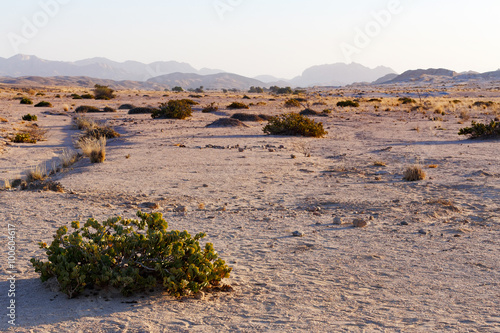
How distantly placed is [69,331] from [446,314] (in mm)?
3229

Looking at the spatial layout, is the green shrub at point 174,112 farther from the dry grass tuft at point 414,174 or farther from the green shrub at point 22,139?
the dry grass tuft at point 414,174

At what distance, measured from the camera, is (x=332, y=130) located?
22.6 meters

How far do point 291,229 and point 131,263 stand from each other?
10.1ft

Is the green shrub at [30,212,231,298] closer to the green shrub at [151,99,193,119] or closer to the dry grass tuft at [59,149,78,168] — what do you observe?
the dry grass tuft at [59,149,78,168]

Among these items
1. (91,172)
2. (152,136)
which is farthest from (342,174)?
(152,136)

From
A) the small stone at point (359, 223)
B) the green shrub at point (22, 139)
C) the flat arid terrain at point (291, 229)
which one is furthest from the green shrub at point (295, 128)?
the small stone at point (359, 223)

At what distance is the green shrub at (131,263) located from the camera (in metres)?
4.34

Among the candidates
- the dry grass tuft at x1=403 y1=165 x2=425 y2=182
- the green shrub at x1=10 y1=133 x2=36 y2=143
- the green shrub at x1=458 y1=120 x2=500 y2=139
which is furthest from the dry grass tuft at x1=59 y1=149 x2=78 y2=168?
the green shrub at x1=458 y1=120 x2=500 y2=139

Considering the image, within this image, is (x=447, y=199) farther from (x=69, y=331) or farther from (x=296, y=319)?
(x=69, y=331)

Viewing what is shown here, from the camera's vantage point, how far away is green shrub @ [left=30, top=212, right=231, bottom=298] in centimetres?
434

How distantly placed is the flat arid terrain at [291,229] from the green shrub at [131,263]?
152mm

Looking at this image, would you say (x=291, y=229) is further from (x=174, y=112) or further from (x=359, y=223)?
(x=174, y=112)

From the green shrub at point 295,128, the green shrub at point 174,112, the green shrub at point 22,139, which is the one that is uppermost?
the green shrub at point 174,112

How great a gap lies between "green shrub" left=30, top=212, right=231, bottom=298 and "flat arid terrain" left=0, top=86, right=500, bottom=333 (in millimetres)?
152
